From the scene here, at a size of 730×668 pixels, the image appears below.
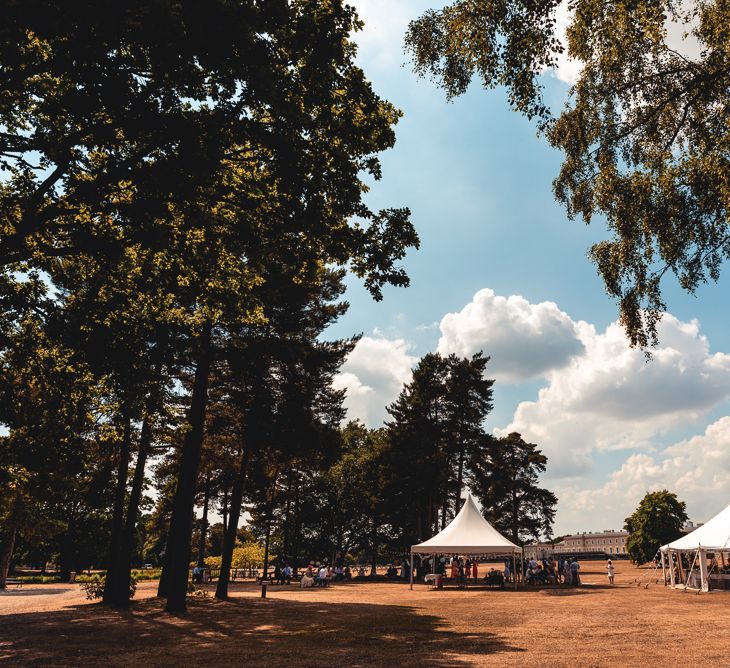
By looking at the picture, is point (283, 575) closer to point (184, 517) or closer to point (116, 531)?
point (116, 531)

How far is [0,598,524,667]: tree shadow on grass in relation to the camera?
945 centimetres

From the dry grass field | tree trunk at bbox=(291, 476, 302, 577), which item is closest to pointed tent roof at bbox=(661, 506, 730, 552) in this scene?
the dry grass field

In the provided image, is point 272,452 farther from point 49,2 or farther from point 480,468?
point 480,468

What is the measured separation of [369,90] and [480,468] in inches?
1624

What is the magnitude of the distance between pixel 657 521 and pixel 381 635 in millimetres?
46209

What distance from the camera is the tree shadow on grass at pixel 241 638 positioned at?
9.45m

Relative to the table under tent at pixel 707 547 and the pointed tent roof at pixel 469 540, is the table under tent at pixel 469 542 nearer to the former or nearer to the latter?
the pointed tent roof at pixel 469 540

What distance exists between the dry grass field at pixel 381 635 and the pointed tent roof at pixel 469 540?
24.5 feet

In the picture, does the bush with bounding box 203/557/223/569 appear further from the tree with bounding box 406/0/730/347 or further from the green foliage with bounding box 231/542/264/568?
the tree with bounding box 406/0/730/347

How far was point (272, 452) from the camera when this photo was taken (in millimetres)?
24516

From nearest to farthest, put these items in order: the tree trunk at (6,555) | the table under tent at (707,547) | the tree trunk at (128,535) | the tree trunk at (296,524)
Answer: the tree trunk at (128,535) < the table under tent at (707,547) < the tree trunk at (6,555) < the tree trunk at (296,524)

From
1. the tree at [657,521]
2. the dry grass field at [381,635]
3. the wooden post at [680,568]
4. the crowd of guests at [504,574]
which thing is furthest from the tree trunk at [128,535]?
the tree at [657,521]

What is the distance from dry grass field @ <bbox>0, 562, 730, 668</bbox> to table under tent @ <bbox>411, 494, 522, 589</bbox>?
7475mm

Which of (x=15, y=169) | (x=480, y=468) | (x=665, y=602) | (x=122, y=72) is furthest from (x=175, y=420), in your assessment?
(x=480, y=468)
